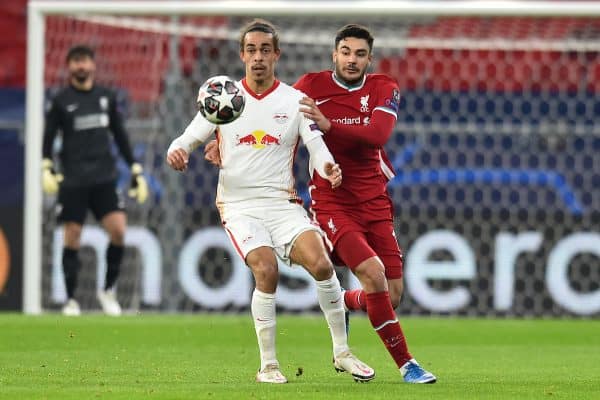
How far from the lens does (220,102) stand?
6875 millimetres

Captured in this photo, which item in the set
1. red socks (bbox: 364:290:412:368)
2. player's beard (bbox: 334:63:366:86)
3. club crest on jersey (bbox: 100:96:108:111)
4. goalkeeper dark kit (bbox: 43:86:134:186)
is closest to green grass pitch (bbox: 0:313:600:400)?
red socks (bbox: 364:290:412:368)

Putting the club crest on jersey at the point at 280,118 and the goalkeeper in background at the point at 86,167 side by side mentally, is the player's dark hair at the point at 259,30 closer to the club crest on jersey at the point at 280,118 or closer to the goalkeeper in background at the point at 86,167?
the club crest on jersey at the point at 280,118

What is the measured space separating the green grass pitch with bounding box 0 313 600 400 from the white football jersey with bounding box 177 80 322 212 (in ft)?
3.06

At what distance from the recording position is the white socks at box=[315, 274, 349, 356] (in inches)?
280

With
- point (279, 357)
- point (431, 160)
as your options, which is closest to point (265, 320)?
point (279, 357)

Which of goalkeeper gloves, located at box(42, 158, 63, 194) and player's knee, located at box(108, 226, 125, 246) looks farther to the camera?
player's knee, located at box(108, 226, 125, 246)

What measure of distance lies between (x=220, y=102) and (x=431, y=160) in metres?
7.07

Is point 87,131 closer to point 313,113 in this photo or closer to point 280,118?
point 280,118

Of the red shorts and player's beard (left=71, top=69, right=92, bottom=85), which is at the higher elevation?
player's beard (left=71, top=69, right=92, bottom=85)

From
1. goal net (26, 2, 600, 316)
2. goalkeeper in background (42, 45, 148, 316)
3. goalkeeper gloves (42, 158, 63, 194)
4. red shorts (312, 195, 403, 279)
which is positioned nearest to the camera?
red shorts (312, 195, 403, 279)

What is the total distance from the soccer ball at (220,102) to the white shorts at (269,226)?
476 millimetres

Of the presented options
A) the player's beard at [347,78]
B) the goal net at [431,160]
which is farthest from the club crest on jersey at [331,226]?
the goal net at [431,160]

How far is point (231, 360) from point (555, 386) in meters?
2.23

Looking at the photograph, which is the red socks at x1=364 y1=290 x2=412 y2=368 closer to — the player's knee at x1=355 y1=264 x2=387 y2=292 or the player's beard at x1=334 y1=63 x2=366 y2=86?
the player's knee at x1=355 y1=264 x2=387 y2=292
